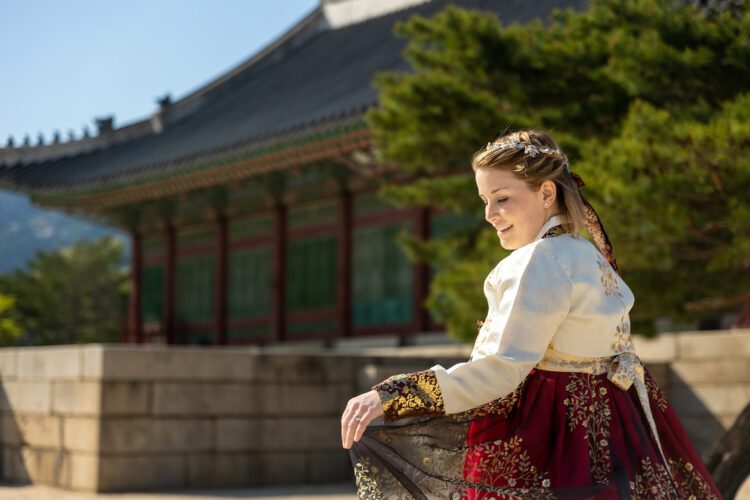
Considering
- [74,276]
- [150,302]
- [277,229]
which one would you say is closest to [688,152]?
[277,229]

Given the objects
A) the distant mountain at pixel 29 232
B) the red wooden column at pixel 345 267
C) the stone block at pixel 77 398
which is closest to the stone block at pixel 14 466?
the stone block at pixel 77 398

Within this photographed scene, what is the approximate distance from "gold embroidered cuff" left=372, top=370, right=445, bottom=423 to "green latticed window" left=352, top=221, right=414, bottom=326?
10.8 meters

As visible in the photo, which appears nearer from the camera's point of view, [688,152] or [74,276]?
[688,152]

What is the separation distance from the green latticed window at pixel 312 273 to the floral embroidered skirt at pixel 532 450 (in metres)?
12.0

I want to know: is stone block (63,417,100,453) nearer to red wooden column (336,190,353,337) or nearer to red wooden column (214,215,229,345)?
red wooden column (336,190,353,337)

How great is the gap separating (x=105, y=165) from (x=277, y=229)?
4.17 meters

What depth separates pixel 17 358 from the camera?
32.8 feet

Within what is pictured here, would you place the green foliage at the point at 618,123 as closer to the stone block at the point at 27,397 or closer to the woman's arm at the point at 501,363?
the woman's arm at the point at 501,363

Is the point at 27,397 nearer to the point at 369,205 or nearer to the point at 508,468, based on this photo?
the point at 369,205

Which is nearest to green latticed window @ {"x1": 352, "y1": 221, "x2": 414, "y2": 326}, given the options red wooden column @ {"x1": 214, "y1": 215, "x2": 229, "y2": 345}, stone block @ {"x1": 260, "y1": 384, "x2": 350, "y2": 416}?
red wooden column @ {"x1": 214, "y1": 215, "x2": 229, "y2": 345}

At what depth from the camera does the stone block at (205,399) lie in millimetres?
9016

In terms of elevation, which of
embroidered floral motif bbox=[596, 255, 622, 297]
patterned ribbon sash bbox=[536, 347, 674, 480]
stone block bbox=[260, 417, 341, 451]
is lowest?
stone block bbox=[260, 417, 341, 451]

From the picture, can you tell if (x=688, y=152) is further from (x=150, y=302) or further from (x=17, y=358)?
(x=150, y=302)

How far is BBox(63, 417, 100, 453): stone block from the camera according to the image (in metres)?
8.81
